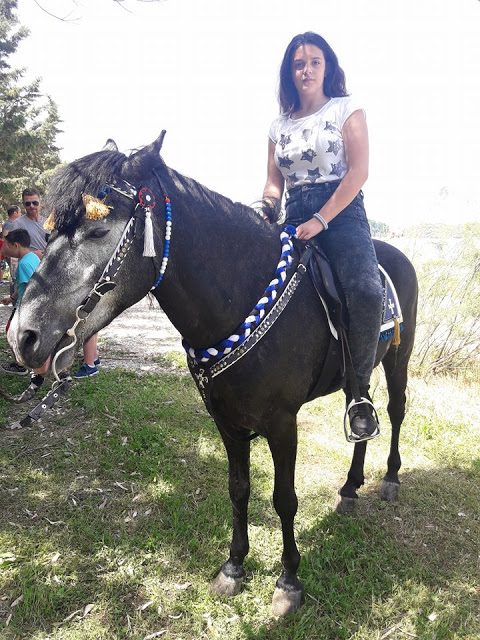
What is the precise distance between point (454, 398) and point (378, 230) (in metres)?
2.92

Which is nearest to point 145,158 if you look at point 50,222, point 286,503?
point 50,222

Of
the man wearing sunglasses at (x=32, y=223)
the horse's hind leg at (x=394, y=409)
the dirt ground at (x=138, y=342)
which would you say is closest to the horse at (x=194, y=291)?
the horse's hind leg at (x=394, y=409)

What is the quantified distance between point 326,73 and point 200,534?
332 cm

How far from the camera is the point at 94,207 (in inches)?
63.7

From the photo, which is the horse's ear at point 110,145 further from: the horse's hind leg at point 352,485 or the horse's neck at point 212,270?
the horse's hind leg at point 352,485

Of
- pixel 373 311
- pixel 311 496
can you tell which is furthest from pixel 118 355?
pixel 373 311

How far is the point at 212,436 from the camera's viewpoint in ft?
15.1

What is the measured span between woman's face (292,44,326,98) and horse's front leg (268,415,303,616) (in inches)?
78.3

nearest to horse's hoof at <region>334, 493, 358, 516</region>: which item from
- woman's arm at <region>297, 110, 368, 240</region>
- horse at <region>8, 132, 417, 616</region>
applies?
horse at <region>8, 132, 417, 616</region>

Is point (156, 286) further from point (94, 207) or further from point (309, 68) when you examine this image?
point (309, 68)

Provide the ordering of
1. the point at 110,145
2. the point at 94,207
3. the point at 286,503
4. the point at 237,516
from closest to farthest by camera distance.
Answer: the point at 94,207 < the point at 110,145 < the point at 286,503 < the point at 237,516

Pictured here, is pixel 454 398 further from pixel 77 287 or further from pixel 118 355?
pixel 77 287

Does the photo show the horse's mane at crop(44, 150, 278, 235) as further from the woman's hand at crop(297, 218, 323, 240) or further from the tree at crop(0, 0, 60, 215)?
the tree at crop(0, 0, 60, 215)

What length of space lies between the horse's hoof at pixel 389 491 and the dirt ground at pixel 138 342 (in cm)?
381
